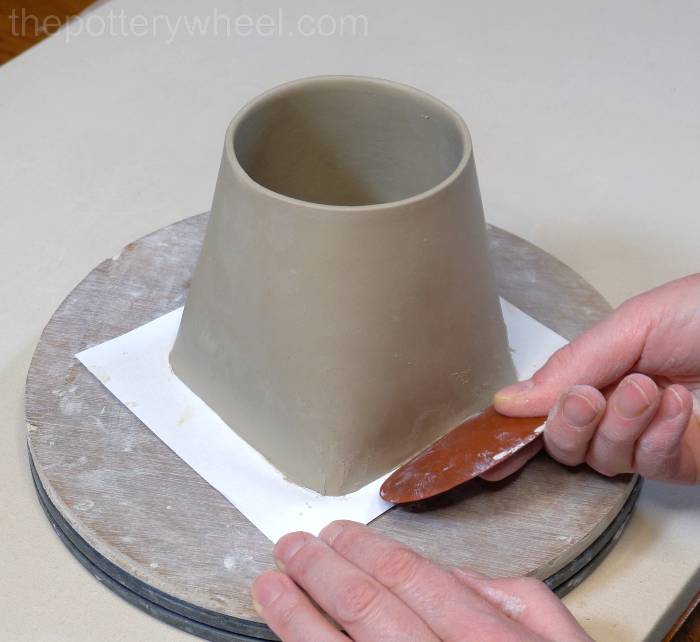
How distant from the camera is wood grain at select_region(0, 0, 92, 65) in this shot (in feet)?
6.34

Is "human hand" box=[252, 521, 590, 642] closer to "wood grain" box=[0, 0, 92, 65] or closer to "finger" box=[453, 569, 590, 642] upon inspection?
"finger" box=[453, 569, 590, 642]

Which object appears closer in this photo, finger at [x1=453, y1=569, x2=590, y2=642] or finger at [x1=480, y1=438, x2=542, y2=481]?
finger at [x1=453, y1=569, x2=590, y2=642]

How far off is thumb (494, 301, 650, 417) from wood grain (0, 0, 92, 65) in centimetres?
139

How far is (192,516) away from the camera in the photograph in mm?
852

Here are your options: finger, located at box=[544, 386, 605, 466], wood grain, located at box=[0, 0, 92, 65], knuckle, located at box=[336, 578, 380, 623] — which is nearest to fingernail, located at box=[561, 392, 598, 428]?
finger, located at box=[544, 386, 605, 466]

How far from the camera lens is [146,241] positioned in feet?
3.73

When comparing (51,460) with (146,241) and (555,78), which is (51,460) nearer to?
(146,241)

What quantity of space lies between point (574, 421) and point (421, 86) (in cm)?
86

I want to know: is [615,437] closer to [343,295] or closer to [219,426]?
[343,295]

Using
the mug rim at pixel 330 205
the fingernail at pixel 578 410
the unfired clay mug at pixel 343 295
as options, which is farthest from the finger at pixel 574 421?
the mug rim at pixel 330 205

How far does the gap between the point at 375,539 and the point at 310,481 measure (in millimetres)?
109

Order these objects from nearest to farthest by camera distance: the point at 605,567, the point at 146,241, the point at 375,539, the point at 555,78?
the point at 375,539
the point at 605,567
the point at 146,241
the point at 555,78

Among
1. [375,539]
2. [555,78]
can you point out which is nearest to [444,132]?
[375,539]

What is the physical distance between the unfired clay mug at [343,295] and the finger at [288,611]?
124 mm
